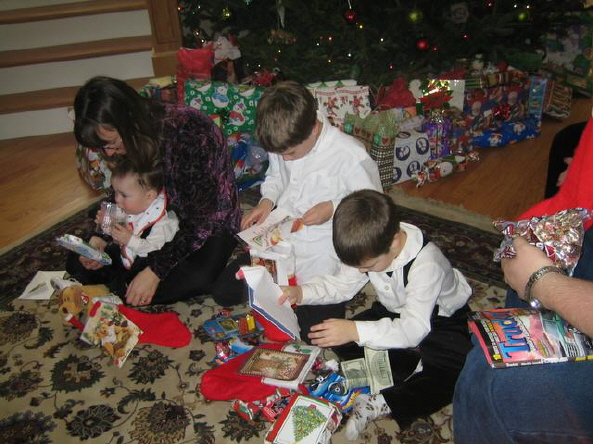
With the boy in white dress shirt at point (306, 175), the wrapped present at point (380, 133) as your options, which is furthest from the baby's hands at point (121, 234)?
the wrapped present at point (380, 133)

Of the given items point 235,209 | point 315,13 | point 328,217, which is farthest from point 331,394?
point 315,13

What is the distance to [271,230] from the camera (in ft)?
5.82

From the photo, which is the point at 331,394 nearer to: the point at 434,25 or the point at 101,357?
the point at 101,357

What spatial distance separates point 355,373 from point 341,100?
1.66m

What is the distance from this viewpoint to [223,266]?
1.97 m

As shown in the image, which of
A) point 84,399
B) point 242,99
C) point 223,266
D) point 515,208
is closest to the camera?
point 84,399

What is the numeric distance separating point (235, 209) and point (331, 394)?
83 centimetres

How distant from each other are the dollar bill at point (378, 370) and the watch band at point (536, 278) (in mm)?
591

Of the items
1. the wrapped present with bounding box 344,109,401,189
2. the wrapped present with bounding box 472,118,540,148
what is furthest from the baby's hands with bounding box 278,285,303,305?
the wrapped present with bounding box 472,118,540,148

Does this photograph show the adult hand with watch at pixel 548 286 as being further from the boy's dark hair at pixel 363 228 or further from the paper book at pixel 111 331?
the paper book at pixel 111 331

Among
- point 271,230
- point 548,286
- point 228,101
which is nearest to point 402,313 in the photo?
point 548,286

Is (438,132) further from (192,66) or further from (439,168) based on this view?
(192,66)

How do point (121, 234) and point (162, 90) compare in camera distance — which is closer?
point (121, 234)

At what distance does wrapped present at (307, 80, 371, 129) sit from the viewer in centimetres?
272
